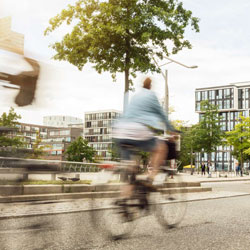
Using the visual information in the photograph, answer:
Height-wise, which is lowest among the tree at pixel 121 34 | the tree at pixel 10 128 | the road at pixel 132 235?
the road at pixel 132 235

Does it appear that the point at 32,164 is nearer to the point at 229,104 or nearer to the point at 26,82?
the point at 26,82

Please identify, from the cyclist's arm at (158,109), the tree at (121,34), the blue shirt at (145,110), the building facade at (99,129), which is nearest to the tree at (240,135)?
the tree at (121,34)

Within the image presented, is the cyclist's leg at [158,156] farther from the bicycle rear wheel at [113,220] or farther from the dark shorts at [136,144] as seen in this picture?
the bicycle rear wheel at [113,220]

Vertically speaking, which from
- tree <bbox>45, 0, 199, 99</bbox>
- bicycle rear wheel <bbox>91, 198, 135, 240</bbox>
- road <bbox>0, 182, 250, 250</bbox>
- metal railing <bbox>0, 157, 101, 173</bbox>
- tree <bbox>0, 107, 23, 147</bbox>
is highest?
tree <bbox>45, 0, 199, 99</bbox>

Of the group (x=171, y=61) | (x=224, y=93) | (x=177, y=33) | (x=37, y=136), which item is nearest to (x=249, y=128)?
(x=171, y=61)

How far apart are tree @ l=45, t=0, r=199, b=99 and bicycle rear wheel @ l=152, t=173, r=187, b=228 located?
9448 mm

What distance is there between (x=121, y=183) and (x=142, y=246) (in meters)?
0.93

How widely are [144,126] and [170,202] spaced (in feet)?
4.43

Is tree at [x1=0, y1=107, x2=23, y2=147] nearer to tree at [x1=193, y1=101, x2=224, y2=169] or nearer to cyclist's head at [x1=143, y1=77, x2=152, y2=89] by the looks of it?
cyclist's head at [x1=143, y1=77, x2=152, y2=89]

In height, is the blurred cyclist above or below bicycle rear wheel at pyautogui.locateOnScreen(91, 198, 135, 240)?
above

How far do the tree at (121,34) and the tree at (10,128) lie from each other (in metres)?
8.66

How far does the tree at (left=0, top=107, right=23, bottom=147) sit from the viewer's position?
576cm

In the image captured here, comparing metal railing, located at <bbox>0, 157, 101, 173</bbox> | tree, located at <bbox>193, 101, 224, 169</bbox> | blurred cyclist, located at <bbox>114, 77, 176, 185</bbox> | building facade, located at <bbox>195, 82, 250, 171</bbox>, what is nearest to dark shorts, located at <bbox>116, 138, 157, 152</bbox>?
blurred cyclist, located at <bbox>114, 77, 176, 185</bbox>

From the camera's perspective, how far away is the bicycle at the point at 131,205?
4809mm
